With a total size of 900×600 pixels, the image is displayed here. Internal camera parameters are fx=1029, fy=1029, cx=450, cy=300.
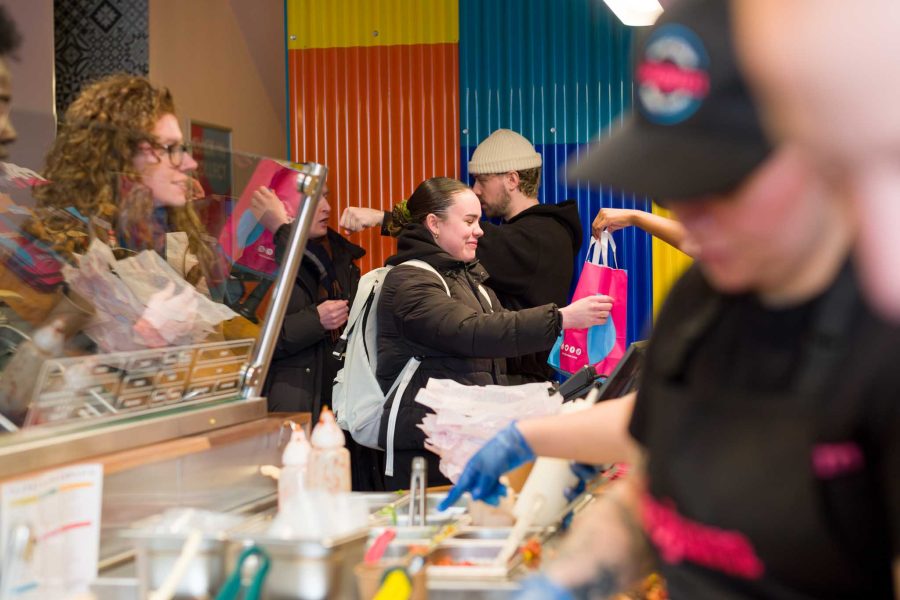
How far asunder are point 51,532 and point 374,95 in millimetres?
4430

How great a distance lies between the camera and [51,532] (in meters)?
1.78

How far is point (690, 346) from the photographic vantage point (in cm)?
108

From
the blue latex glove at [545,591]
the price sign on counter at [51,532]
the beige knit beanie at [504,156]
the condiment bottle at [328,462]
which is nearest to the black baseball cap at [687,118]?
the blue latex glove at [545,591]

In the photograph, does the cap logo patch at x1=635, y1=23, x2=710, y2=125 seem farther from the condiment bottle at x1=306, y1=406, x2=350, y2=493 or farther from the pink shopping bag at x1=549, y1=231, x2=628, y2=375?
the pink shopping bag at x1=549, y1=231, x2=628, y2=375

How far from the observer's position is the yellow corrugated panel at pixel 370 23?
5.84 metres


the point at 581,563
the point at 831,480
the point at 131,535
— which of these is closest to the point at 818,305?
the point at 831,480

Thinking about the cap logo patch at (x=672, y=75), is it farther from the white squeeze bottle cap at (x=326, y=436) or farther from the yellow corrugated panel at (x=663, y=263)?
the yellow corrugated panel at (x=663, y=263)

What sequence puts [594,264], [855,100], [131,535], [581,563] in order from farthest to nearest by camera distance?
1. [594,264]
2. [131,535]
3. [581,563]
4. [855,100]

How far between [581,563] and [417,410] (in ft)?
8.06

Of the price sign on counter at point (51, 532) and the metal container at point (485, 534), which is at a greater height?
the price sign on counter at point (51, 532)

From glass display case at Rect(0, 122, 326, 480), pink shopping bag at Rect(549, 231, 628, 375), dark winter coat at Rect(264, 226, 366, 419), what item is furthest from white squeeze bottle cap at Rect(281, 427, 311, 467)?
pink shopping bag at Rect(549, 231, 628, 375)

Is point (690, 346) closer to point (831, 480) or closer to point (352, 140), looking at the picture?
point (831, 480)

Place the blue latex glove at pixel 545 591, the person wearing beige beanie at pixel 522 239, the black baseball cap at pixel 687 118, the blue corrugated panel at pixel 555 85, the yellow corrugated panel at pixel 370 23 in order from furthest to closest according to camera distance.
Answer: the yellow corrugated panel at pixel 370 23, the blue corrugated panel at pixel 555 85, the person wearing beige beanie at pixel 522 239, the blue latex glove at pixel 545 591, the black baseball cap at pixel 687 118

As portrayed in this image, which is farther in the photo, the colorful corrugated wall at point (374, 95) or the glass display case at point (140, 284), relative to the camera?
the colorful corrugated wall at point (374, 95)
